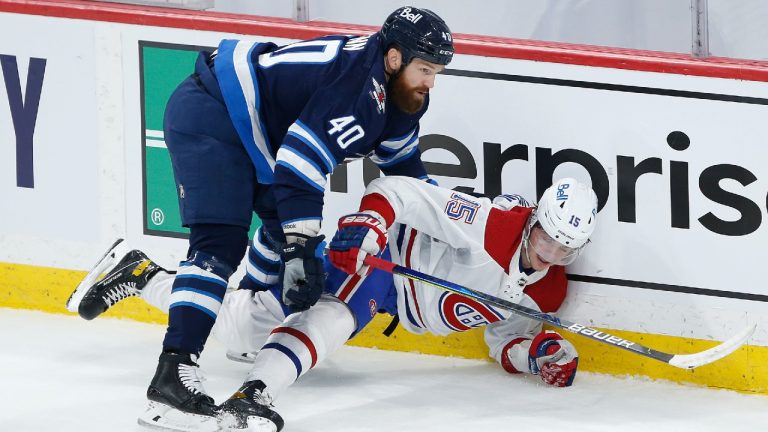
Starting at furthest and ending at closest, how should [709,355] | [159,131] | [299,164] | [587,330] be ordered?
[159,131] → [587,330] → [709,355] → [299,164]

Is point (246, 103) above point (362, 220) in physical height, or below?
above

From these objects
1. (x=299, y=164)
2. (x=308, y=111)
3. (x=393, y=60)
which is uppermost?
(x=393, y=60)

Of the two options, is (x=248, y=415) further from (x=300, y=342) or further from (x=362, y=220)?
(x=362, y=220)

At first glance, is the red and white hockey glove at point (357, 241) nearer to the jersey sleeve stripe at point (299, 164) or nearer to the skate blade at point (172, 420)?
the jersey sleeve stripe at point (299, 164)

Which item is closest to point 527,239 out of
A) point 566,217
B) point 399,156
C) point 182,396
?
point 566,217

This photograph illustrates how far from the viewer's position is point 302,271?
385 cm

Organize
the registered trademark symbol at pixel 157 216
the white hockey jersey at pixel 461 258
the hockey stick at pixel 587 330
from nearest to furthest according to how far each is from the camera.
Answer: the hockey stick at pixel 587 330, the white hockey jersey at pixel 461 258, the registered trademark symbol at pixel 157 216

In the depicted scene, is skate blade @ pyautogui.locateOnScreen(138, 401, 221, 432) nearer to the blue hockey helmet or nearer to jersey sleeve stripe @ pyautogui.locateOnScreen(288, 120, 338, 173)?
jersey sleeve stripe @ pyautogui.locateOnScreen(288, 120, 338, 173)

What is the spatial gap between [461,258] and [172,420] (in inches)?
36.4

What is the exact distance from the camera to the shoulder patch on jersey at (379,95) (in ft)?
12.5

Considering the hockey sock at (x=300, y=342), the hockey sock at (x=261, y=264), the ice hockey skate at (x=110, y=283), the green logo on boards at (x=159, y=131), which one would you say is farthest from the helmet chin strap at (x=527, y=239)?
the ice hockey skate at (x=110, y=283)

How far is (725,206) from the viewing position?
13.7 ft

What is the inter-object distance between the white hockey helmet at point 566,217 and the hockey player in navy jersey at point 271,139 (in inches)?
16.6

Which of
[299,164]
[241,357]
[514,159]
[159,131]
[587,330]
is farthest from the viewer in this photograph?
[159,131]
